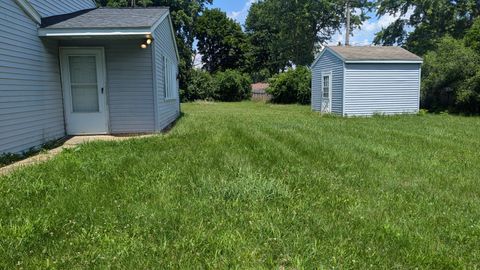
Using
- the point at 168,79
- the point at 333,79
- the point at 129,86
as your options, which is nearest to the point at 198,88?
the point at 333,79

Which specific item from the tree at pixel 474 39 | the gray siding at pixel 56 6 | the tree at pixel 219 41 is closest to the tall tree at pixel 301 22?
Result: the tree at pixel 219 41

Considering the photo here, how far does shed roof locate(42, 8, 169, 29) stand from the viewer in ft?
25.6

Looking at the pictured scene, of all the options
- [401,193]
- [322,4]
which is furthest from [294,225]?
[322,4]

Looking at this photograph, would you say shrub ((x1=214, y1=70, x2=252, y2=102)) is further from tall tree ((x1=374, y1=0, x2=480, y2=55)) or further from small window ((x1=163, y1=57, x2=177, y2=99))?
small window ((x1=163, y1=57, x2=177, y2=99))

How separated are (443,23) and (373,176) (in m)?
30.0

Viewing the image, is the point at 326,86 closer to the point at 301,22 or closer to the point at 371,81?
the point at 371,81

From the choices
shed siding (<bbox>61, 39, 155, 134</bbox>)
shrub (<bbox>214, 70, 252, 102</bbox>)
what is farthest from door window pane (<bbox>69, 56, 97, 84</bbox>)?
shrub (<bbox>214, 70, 252, 102</bbox>)

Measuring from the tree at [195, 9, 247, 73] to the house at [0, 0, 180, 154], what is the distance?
35.6 meters

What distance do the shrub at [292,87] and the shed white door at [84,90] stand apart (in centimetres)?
1982

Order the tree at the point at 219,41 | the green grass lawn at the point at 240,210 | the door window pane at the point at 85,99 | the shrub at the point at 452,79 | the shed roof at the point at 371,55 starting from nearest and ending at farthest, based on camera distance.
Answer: the green grass lawn at the point at 240,210 < the door window pane at the point at 85,99 < the shed roof at the point at 371,55 < the shrub at the point at 452,79 < the tree at the point at 219,41

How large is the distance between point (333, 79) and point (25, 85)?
1246cm

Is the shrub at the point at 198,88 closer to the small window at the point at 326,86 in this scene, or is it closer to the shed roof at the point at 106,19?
the small window at the point at 326,86

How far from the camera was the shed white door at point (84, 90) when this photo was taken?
27.8 ft

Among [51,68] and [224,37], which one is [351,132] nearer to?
[51,68]
